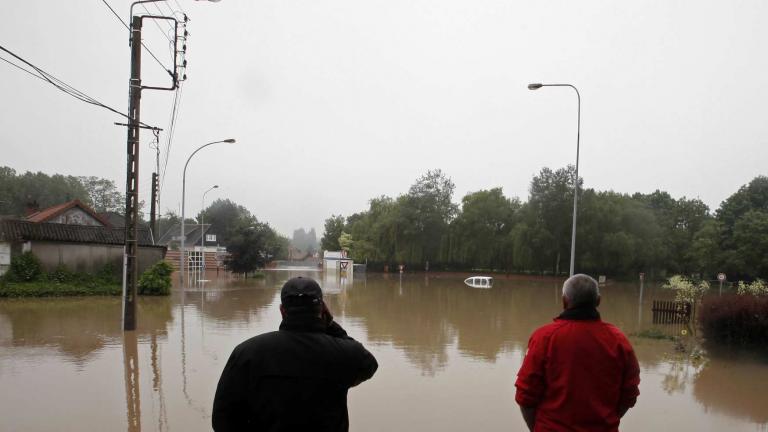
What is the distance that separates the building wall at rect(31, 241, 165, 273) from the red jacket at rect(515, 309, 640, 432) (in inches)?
1007

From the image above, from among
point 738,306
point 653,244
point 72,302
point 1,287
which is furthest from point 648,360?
point 653,244

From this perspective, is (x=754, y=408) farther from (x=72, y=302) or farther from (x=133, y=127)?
(x=72, y=302)

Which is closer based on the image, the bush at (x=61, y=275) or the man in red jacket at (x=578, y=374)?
the man in red jacket at (x=578, y=374)

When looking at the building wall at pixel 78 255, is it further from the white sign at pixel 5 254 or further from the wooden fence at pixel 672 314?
the wooden fence at pixel 672 314

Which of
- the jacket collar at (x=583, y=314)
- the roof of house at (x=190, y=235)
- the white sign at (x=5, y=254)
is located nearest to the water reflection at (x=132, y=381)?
the jacket collar at (x=583, y=314)

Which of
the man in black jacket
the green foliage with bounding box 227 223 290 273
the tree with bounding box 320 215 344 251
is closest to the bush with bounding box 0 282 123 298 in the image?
the green foliage with bounding box 227 223 290 273

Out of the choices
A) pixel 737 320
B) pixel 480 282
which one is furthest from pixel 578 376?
pixel 480 282

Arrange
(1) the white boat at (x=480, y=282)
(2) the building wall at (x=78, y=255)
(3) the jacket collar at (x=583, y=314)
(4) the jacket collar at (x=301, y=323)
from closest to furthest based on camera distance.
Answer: (4) the jacket collar at (x=301, y=323) < (3) the jacket collar at (x=583, y=314) < (2) the building wall at (x=78, y=255) < (1) the white boat at (x=480, y=282)

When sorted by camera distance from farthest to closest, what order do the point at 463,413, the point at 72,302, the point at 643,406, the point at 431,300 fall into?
the point at 431,300, the point at 72,302, the point at 643,406, the point at 463,413

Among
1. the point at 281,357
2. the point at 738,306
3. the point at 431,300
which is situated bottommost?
the point at 431,300

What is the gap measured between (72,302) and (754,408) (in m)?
22.6

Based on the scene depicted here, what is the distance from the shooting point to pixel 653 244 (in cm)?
5506

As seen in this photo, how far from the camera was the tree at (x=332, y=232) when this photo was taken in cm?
9319

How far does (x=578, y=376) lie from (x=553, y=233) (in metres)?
55.0
